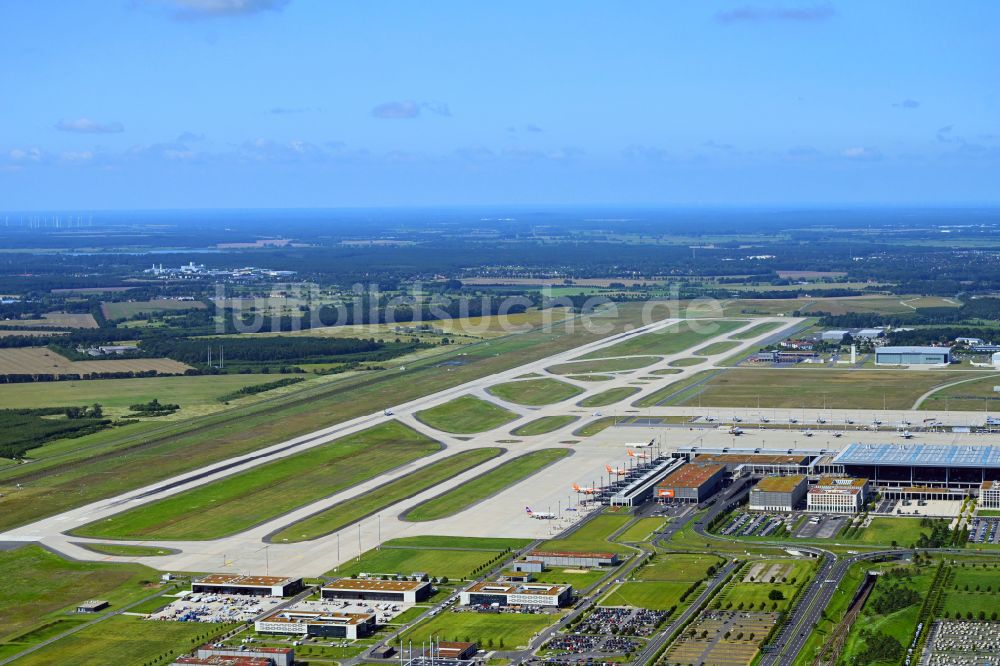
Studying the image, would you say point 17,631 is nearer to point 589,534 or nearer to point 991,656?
point 589,534

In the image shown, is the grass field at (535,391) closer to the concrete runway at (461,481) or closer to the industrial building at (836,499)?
the concrete runway at (461,481)

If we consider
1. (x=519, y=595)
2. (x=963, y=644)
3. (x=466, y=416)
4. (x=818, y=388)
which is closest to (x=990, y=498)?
(x=963, y=644)

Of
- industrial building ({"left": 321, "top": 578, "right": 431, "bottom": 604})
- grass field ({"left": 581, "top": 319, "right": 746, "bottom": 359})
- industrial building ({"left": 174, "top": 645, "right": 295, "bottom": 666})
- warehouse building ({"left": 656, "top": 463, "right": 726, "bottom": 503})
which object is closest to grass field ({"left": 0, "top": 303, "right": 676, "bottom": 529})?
grass field ({"left": 581, "top": 319, "right": 746, "bottom": 359})

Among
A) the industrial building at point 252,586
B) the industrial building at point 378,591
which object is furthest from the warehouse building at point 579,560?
the industrial building at point 252,586

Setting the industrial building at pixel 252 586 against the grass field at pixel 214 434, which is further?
the grass field at pixel 214 434

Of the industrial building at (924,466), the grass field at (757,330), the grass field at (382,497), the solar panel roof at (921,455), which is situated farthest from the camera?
the grass field at (757,330)

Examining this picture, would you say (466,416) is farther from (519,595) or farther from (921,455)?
(519,595)
